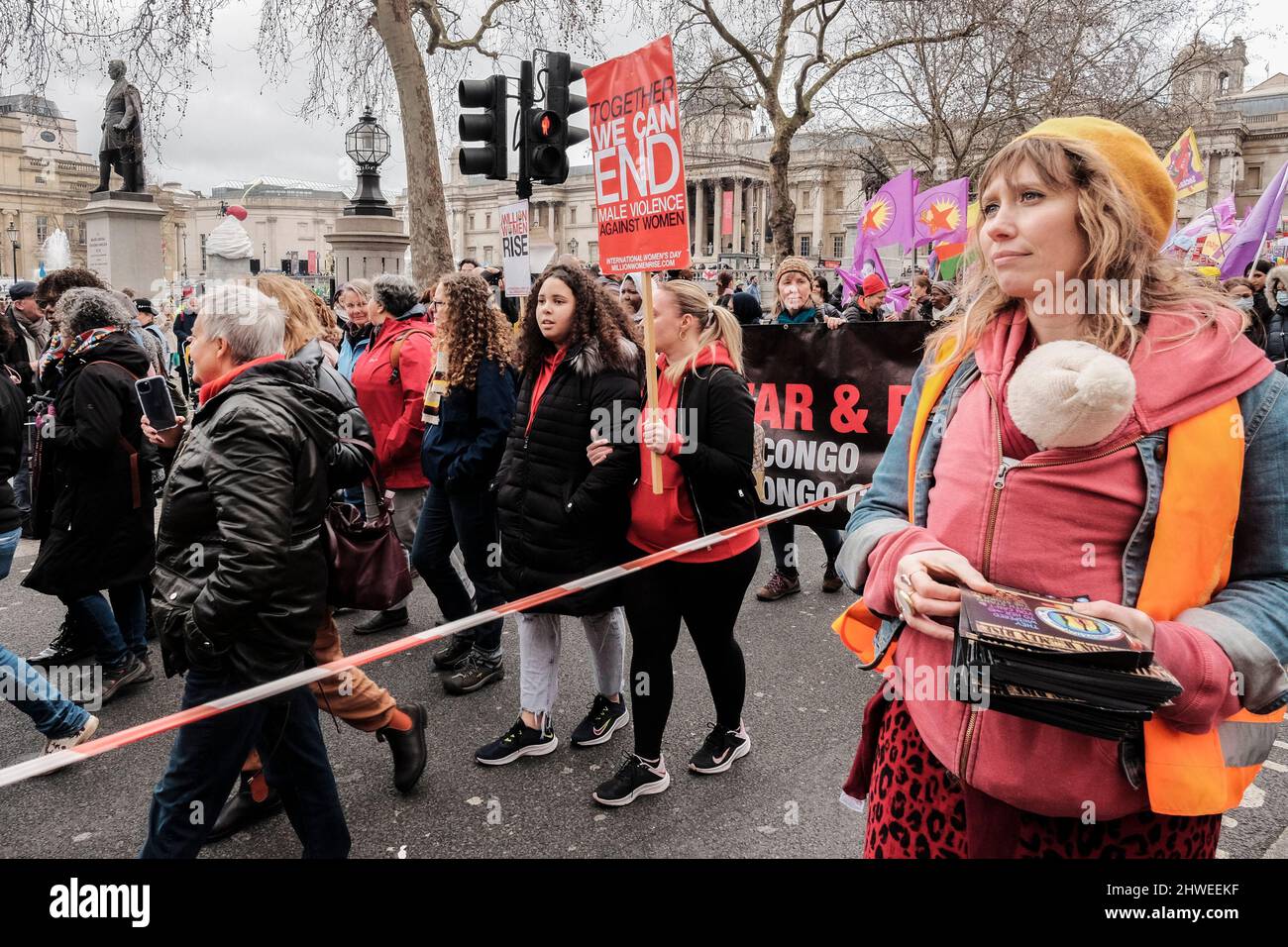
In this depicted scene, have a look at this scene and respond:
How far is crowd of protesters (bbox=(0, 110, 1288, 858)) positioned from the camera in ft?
4.72

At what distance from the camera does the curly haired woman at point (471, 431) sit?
462 cm

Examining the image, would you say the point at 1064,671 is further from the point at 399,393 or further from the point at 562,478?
the point at 399,393

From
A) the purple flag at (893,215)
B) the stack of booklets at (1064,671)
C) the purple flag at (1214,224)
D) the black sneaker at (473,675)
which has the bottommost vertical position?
the black sneaker at (473,675)

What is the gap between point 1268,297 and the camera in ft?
32.5

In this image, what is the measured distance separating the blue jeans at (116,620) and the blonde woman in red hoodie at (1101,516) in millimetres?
4292

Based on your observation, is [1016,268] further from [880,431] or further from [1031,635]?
[880,431]

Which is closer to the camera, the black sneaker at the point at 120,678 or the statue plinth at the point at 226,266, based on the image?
the black sneaker at the point at 120,678

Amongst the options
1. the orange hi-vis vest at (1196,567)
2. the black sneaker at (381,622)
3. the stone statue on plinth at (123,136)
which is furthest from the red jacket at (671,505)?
the stone statue on plinth at (123,136)

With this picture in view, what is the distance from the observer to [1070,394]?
1.38 m

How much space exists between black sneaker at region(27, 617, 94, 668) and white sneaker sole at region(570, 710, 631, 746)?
9.43 feet

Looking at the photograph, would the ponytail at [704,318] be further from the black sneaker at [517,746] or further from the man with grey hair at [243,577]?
the black sneaker at [517,746]

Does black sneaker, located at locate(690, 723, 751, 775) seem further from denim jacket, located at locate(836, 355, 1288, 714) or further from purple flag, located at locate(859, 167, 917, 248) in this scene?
purple flag, located at locate(859, 167, 917, 248)

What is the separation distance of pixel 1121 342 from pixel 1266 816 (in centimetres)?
291
